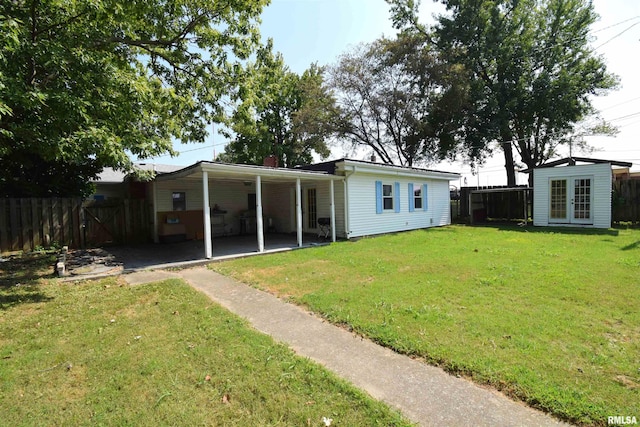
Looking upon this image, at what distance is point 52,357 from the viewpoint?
3193mm

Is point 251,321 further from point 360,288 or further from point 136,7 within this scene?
point 136,7

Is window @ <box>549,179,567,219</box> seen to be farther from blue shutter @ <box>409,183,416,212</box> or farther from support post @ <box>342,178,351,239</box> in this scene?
support post @ <box>342,178,351,239</box>

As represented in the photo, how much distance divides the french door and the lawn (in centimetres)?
1557

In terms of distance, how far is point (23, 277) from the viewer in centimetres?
654

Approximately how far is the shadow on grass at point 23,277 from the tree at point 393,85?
57.3ft

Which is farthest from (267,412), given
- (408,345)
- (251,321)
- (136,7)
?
(136,7)

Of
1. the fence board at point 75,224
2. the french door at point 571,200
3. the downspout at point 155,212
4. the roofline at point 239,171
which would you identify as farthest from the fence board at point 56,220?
the french door at point 571,200

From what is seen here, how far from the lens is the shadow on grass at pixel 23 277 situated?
5122mm

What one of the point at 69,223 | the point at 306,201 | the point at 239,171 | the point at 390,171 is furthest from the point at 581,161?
the point at 69,223

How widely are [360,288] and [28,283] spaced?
21.5 ft

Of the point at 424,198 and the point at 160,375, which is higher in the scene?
the point at 424,198

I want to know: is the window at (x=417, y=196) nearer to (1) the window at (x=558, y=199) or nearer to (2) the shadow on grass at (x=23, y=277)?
(1) the window at (x=558, y=199)

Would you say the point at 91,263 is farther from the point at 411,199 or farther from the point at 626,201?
the point at 626,201

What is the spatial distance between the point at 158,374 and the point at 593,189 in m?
16.6
